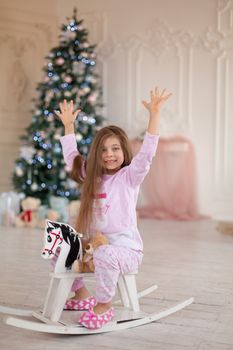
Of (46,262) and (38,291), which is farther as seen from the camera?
(46,262)

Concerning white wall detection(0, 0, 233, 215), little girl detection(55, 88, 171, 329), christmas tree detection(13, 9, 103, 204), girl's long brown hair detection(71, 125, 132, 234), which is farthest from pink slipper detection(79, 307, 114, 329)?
white wall detection(0, 0, 233, 215)

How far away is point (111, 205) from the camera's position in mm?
2570

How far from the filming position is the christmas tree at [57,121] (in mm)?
6371

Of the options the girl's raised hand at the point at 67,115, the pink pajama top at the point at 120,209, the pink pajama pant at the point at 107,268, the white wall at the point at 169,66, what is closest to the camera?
the pink pajama pant at the point at 107,268

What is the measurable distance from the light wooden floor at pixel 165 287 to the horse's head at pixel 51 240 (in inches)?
13.2

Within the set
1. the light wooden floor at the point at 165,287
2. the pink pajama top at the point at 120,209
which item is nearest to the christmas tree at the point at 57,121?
the light wooden floor at the point at 165,287

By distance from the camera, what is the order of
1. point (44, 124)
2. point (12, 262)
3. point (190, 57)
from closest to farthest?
1. point (12, 262)
2. point (44, 124)
3. point (190, 57)

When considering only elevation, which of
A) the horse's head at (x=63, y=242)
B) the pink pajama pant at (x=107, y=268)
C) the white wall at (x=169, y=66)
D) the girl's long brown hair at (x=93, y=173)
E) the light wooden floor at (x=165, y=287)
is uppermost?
the white wall at (x=169, y=66)

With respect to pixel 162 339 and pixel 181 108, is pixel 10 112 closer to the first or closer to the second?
pixel 181 108

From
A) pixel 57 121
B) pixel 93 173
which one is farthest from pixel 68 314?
pixel 57 121

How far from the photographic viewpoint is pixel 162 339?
2338 millimetres

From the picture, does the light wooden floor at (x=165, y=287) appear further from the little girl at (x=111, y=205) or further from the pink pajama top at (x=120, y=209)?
the pink pajama top at (x=120, y=209)

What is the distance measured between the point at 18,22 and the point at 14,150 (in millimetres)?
1695

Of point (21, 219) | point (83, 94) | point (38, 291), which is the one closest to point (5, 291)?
point (38, 291)
